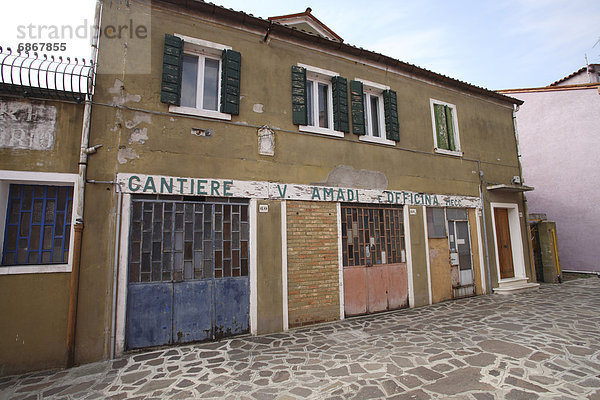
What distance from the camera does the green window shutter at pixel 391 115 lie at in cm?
799

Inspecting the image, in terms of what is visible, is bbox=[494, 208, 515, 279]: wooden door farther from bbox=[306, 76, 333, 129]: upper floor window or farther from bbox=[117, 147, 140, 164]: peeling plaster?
bbox=[117, 147, 140, 164]: peeling plaster

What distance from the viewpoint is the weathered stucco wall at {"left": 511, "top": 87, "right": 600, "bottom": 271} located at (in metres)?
12.4

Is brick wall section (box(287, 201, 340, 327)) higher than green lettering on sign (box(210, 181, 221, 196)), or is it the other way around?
green lettering on sign (box(210, 181, 221, 196))

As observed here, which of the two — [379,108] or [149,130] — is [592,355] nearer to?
[379,108]

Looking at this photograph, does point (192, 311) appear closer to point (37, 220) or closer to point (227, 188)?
point (227, 188)

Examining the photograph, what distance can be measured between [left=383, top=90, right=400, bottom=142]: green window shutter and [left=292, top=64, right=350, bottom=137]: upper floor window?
144 centimetres

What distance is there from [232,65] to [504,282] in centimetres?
1049

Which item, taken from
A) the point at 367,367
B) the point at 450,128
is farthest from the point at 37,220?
the point at 450,128

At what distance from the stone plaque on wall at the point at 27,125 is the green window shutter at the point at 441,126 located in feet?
31.4

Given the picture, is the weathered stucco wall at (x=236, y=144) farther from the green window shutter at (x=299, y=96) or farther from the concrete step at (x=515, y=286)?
the concrete step at (x=515, y=286)

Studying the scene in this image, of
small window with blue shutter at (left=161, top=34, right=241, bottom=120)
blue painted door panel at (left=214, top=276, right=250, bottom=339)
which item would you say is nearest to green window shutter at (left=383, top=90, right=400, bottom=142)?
small window with blue shutter at (left=161, top=34, right=241, bottom=120)

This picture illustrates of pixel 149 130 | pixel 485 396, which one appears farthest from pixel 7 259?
pixel 485 396

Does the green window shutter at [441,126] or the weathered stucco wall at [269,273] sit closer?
the weathered stucco wall at [269,273]

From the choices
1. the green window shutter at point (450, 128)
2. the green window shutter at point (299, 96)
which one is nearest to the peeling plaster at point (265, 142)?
the green window shutter at point (299, 96)
